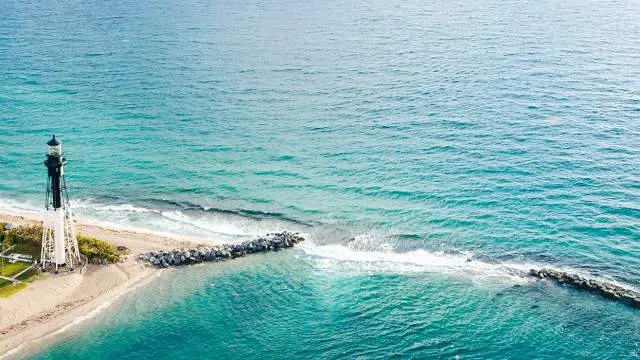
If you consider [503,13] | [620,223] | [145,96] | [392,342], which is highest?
[503,13]

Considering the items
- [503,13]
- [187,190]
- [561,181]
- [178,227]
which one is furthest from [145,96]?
[503,13]

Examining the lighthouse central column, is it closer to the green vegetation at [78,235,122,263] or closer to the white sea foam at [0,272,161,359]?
the green vegetation at [78,235,122,263]

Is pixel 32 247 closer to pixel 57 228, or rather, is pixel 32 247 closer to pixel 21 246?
pixel 21 246

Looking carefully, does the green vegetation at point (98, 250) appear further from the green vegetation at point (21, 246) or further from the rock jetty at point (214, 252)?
→ the green vegetation at point (21, 246)

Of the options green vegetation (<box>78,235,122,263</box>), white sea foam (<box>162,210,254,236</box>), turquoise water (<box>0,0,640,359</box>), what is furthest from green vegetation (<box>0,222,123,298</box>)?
white sea foam (<box>162,210,254,236</box>)

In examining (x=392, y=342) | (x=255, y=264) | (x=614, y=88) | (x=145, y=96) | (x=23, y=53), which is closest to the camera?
(x=392, y=342)

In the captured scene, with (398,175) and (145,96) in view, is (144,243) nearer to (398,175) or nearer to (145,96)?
(398,175)

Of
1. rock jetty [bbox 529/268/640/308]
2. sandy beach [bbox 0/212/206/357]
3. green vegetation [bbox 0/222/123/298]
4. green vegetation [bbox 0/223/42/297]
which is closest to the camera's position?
sandy beach [bbox 0/212/206/357]
